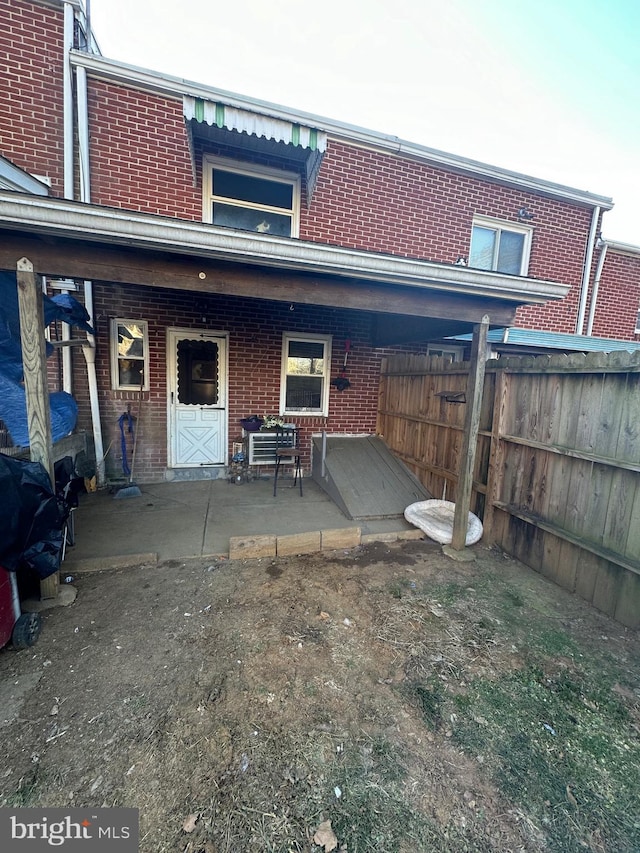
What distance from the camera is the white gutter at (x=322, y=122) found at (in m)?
4.73

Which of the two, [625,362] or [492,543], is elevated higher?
[625,362]

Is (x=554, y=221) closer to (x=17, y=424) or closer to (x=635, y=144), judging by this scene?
(x=635, y=144)

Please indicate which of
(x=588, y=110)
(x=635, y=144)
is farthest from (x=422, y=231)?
(x=635, y=144)

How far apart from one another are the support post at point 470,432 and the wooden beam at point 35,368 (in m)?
3.84

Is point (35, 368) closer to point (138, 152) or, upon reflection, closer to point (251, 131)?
point (251, 131)

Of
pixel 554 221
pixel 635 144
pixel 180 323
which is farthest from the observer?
A: pixel 635 144

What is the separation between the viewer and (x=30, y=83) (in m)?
4.54

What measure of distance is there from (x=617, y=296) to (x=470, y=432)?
22.5 ft

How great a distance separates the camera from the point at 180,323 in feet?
18.2

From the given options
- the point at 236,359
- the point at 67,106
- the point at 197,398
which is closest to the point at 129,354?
the point at 197,398

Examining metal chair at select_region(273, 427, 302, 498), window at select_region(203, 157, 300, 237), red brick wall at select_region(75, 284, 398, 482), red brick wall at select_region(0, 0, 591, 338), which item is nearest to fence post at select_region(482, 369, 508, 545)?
red brick wall at select_region(75, 284, 398, 482)

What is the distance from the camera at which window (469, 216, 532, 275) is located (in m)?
6.93

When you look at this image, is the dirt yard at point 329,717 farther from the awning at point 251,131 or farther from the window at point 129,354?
the awning at point 251,131

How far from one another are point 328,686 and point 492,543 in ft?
9.23
